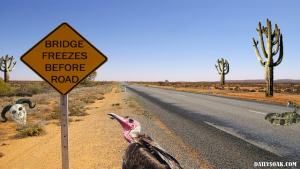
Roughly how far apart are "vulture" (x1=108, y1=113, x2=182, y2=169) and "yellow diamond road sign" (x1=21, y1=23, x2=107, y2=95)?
141cm

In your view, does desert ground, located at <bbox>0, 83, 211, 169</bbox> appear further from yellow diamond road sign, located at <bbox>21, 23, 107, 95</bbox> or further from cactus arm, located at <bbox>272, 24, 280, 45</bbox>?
cactus arm, located at <bbox>272, 24, 280, 45</bbox>

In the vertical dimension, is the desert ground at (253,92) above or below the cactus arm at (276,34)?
below

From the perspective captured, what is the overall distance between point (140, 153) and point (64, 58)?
74.5 inches

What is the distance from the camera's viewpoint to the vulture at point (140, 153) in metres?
3.22

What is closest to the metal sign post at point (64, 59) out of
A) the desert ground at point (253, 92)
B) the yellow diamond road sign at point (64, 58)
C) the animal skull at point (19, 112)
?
the yellow diamond road sign at point (64, 58)

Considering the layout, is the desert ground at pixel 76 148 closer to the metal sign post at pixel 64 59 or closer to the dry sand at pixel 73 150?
the dry sand at pixel 73 150

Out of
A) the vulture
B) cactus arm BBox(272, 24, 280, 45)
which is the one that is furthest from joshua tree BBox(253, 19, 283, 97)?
the vulture

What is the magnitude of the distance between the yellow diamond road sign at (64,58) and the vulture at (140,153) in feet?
4.62

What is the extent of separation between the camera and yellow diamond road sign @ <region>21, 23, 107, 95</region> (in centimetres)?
471

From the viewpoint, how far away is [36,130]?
1164 cm

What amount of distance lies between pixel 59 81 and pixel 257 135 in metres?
6.98

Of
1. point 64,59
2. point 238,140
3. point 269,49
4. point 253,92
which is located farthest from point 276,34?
point 64,59

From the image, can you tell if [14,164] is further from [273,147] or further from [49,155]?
[273,147]

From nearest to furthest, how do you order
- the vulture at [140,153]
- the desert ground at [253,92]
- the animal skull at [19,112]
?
the vulture at [140,153] → the animal skull at [19,112] → the desert ground at [253,92]
